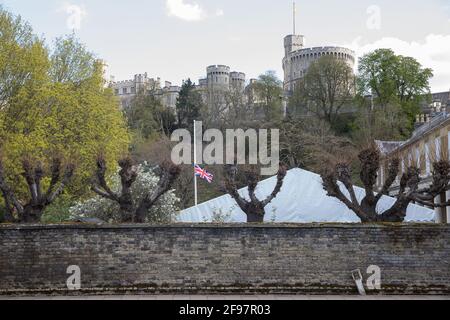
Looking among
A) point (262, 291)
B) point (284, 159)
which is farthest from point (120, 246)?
point (284, 159)

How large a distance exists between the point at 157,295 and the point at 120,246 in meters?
1.66

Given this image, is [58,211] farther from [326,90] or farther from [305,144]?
[326,90]

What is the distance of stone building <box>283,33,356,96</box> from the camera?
353 feet

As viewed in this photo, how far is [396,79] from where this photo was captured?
61906mm

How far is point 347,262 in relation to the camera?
15188mm

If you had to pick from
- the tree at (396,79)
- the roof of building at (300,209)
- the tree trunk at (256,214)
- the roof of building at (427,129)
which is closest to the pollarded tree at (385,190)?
the tree trunk at (256,214)

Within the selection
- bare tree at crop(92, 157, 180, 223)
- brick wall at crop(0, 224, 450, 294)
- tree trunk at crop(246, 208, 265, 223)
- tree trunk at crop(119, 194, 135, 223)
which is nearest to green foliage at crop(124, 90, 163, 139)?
bare tree at crop(92, 157, 180, 223)

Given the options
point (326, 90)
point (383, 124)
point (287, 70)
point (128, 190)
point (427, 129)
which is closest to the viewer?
point (128, 190)

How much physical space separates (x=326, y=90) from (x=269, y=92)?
21.8ft

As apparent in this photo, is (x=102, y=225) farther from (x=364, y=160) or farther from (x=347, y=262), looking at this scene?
(x=364, y=160)

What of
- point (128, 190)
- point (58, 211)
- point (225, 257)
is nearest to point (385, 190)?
point (225, 257)

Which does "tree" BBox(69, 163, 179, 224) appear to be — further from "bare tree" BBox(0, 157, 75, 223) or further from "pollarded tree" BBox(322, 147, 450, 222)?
"pollarded tree" BBox(322, 147, 450, 222)

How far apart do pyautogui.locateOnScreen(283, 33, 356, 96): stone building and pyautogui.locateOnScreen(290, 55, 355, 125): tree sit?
34.8m
